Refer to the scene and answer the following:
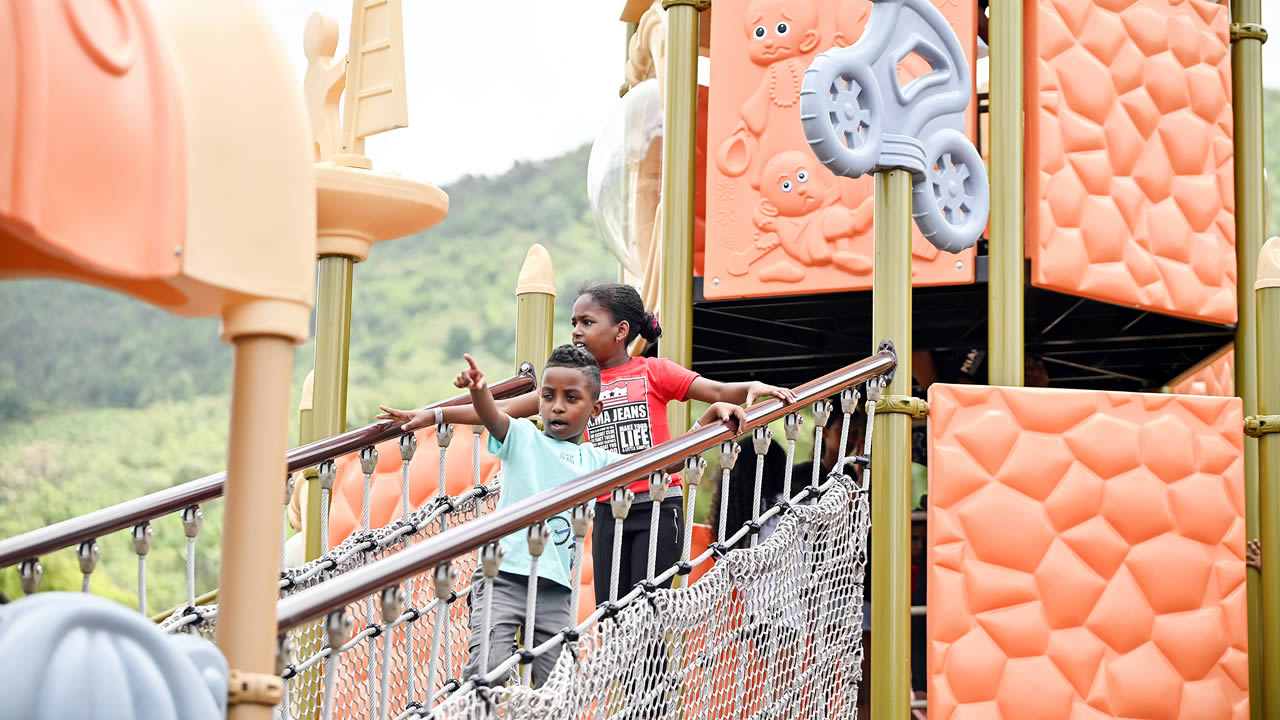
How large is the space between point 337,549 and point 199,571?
816 inches

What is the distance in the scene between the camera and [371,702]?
11.6ft

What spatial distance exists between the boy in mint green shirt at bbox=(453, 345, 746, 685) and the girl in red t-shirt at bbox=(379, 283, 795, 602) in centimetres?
27

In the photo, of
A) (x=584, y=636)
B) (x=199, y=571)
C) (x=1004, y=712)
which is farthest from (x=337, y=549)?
(x=199, y=571)

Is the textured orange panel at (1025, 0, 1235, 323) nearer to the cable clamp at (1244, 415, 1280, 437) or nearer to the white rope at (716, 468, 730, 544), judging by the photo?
the cable clamp at (1244, 415, 1280, 437)

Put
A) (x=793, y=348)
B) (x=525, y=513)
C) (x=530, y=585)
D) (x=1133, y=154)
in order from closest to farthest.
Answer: (x=525, y=513), (x=530, y=585), (x=1133, y=154), (x=793, y=348)

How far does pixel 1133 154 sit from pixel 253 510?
4.39 m

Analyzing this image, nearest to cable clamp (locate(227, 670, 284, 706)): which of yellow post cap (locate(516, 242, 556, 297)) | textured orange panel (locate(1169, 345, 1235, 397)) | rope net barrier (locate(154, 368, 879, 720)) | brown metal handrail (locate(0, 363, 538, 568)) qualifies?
rope net barrier (locate(154, 368, 879, 720))

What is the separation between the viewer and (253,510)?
1.90 metres

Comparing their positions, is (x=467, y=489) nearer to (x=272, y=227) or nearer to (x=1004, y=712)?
(x=1004, y=712)

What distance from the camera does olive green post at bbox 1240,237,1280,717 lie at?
500 centimetres

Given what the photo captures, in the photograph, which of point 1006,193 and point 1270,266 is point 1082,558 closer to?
point 1006,193

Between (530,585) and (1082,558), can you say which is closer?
(530,585)

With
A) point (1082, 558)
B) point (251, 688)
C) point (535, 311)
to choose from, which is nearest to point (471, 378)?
point (251, 688)

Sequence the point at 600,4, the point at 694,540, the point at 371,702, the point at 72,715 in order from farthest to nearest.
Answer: the point at 600,4
the point at 694,540
the point at 371,702
the point at 72,715
